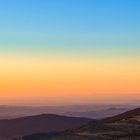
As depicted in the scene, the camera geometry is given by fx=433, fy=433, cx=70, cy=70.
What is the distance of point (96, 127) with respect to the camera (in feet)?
72.1

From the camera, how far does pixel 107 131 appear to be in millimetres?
20594

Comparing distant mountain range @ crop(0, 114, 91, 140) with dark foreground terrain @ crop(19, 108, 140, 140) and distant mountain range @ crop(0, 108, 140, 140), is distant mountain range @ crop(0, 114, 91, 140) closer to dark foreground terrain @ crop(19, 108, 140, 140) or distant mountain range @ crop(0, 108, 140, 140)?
distant mountain range @ crop(0, 108, 140, 140)

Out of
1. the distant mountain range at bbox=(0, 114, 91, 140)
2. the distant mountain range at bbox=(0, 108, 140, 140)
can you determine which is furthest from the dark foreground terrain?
the distant mountain range at bbox=(0, 114, 91, 140)

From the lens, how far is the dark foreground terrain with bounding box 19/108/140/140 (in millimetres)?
18075

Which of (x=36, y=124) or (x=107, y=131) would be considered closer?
(x=107, y=131)

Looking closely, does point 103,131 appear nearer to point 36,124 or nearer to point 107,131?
point 107,131

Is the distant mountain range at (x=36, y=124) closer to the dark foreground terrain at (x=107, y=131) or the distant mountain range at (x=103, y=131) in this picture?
the distant mountain range at (x=103, y=131)

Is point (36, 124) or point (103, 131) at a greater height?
point (36, 124)

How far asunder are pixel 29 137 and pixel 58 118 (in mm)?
57275

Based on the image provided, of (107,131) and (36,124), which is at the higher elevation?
(36,124)

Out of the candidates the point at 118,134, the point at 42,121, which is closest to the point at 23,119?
the point at 42,121

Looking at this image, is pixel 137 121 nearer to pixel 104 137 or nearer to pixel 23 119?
pixel 104 137

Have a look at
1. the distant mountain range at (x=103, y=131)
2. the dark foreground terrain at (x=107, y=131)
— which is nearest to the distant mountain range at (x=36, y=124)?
the distant mountain range at (x=103, y=131)

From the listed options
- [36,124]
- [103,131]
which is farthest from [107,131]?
[36,124]
